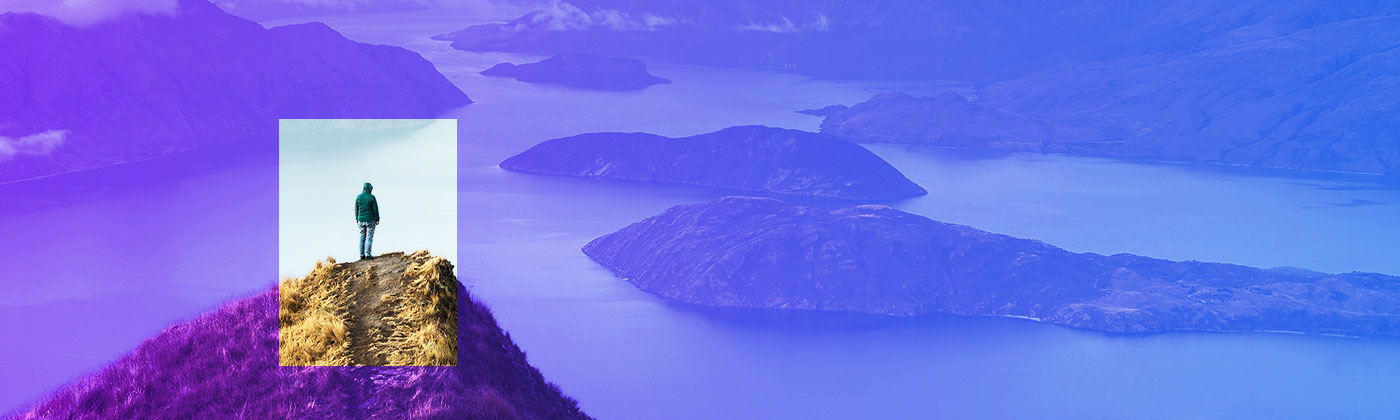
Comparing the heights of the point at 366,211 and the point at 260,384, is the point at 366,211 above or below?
above

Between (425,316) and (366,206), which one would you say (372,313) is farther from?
(366,206)

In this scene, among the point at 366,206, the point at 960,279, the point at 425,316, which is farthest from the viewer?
the point at 960,279

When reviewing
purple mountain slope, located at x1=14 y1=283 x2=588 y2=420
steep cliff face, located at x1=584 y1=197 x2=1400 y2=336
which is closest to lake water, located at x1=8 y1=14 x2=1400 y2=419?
steep cliff face, located at x1=584 y1=197 x2=1400 y2=336

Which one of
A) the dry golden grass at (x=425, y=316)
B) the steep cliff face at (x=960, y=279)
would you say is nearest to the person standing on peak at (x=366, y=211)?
the dry golden grass at (x=425, y=316)

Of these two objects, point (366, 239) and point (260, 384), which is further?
point (366, 239)

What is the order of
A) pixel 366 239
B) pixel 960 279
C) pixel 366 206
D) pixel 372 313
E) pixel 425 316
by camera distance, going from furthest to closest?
1. pixel 960 279
2. pixel 366 239
3. pixel 366 206
4. pixel 372 313
5. pixel 425 316

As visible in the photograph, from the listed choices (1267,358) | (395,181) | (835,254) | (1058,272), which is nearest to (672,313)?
(835,254)

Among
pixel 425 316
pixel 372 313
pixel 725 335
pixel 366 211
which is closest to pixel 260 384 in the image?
pixel 372 313

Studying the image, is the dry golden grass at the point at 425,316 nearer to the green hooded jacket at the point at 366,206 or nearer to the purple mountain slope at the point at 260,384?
the purple mountain slope at the point at 260,384
